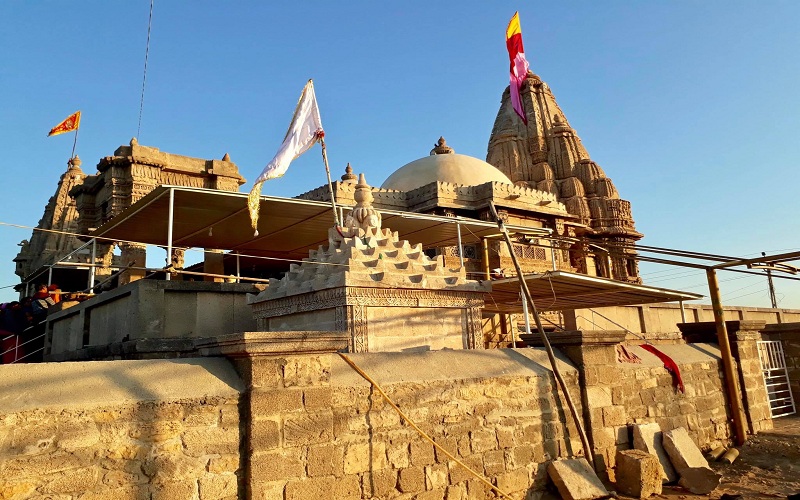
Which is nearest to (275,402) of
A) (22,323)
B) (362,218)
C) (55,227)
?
(362,218)

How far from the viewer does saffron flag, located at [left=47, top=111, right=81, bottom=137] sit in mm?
22312

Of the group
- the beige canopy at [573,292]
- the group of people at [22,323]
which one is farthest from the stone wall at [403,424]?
the group of people at [22,323]

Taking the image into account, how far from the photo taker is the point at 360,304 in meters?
7.50

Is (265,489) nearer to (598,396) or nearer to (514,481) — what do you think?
(514,481)

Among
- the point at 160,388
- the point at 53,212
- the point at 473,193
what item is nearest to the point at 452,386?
the point at 160,388

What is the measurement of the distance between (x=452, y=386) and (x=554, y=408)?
135cm

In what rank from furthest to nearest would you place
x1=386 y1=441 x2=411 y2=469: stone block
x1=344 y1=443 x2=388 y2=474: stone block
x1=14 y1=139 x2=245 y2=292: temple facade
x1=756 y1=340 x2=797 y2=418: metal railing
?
x1=14 y1=139 x2=245 y2=292: temple facade
x1=756 y1=340 x2=797 y2=418: metal railing
x1=386 y1=441 x2=411 y2=469: stone block
x1=344 y1=443 x2=388 y2=474: stone block

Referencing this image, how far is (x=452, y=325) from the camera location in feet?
27.6

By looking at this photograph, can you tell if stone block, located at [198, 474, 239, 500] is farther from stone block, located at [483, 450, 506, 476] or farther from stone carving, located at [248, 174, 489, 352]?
stone carving, located at [248, 174, 489, 352]

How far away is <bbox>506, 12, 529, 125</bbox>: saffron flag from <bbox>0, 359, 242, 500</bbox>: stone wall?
1121cm

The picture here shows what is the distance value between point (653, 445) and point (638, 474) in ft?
3.06

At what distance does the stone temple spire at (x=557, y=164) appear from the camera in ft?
117

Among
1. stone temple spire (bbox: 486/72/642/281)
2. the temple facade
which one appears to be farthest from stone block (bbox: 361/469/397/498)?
stone temple spire (bbox: 486/72/642/281)

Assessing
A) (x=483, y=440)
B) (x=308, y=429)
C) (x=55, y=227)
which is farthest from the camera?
(x=55, y=227)
